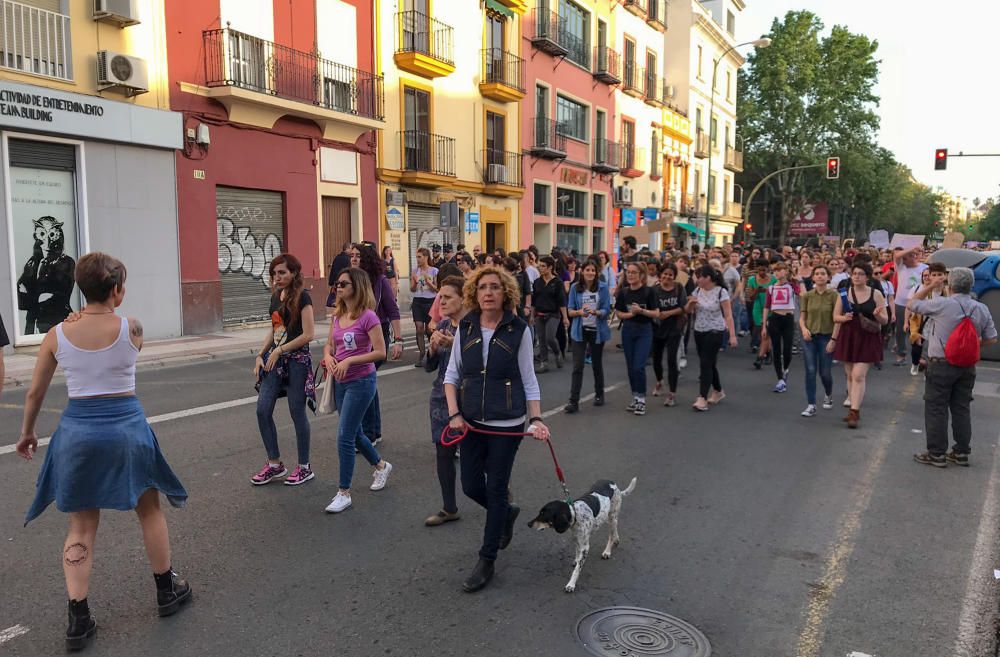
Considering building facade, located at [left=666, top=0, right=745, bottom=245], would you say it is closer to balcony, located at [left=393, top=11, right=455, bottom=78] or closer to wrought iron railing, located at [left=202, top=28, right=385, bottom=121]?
balcony, located at [left=393, top=11, right=455, bottom=78]

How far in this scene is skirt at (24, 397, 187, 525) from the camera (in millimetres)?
3254

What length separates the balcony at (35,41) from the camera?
12281 millimetres

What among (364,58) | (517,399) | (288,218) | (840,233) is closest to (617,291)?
(517,399)

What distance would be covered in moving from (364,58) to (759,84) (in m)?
38.1

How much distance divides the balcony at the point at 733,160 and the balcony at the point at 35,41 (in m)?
41.6

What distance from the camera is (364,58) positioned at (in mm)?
19125

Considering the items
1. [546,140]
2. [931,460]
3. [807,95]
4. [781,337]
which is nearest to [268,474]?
[931,460]

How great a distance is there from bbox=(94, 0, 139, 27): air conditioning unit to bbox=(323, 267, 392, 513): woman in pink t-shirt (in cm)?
1109

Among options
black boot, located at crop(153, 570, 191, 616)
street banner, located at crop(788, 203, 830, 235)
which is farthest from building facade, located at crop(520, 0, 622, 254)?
street banner, located at crop(788, 203, 830, 235)

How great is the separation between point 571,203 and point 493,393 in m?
27.5

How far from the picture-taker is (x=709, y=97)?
143 ft

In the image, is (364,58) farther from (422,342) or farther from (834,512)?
(834,512)

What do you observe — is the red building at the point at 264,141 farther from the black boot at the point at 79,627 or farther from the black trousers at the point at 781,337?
the black boot at the point at 79,627

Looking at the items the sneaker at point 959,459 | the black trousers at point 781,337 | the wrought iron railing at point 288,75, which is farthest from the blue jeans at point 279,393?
the wrought iron railing at point 288,75
